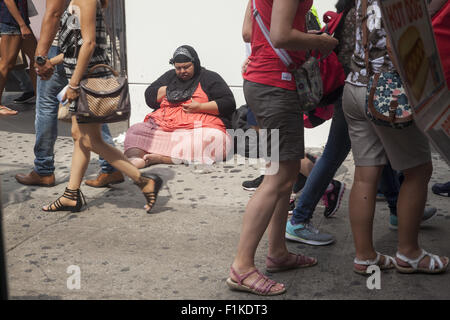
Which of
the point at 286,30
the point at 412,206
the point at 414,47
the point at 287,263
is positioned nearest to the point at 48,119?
the point at 287,263

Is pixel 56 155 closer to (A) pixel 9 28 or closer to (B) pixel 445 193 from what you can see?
(A) pixel 9 28

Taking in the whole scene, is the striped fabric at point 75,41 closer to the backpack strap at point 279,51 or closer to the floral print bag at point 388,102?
the backpack strap at point 279,51

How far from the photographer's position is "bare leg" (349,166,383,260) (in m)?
3.57

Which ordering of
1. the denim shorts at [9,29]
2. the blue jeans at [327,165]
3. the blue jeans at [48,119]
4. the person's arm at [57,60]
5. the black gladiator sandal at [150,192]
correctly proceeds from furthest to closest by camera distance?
the denim shorts at [9,29] → the blue jeans at [48,119] → the person's arm at [57,60] → the black gladiator sandal at [150,192] → the blue jeans at [327,165]

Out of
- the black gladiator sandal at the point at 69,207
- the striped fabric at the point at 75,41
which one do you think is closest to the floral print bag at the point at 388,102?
the striped fabric at the point at 75,41

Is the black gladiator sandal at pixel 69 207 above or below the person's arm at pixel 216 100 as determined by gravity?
below

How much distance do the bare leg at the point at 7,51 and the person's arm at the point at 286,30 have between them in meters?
5.19

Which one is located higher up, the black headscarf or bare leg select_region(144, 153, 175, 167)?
the black headscarf

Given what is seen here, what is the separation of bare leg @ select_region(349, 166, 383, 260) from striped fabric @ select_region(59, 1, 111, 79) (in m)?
2.11

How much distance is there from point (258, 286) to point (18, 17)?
5.11 meters

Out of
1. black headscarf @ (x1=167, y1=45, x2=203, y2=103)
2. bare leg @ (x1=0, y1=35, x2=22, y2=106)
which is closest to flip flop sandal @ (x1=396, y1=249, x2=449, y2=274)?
black headscarf @ (x1=167, y1=45, x2=203, y2=103)

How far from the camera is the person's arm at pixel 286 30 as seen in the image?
122 inches

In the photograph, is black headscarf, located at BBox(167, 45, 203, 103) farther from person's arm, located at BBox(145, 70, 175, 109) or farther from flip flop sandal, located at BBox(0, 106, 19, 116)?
flip flop sandal, located at BBox(0, 106, 19, 116)
